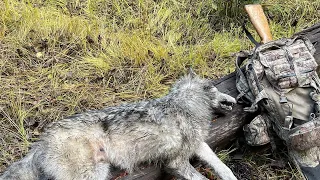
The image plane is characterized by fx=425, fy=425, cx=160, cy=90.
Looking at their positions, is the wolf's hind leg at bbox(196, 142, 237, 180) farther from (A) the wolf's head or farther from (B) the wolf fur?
(A) the wolf's head

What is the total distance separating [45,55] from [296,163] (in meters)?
3.42

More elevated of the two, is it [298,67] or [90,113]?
[298,67]

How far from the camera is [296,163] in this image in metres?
3.98

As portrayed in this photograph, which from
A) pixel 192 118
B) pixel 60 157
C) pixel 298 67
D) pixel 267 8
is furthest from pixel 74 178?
pixel 267 8

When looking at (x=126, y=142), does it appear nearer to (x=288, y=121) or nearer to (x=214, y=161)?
(x=214, y=161)

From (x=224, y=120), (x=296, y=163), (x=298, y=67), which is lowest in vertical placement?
(x=296, y=163)

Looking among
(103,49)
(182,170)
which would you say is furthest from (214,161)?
(103,49)

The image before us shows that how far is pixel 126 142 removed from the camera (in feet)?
12.1

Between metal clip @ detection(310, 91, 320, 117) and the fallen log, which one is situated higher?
metal clip @ detection(310, 91, 320, 117)

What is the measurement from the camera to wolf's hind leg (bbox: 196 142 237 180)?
3.83 meters

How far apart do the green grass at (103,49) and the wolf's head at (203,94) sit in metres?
0.71

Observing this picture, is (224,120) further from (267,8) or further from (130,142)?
(267,8)

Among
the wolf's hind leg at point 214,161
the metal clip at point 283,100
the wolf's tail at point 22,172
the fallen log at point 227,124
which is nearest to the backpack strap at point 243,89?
the fallen log at point 227,124

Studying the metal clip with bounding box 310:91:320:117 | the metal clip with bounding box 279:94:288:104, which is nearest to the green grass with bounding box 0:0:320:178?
the metal clip with bounding box 279:94:288:104
